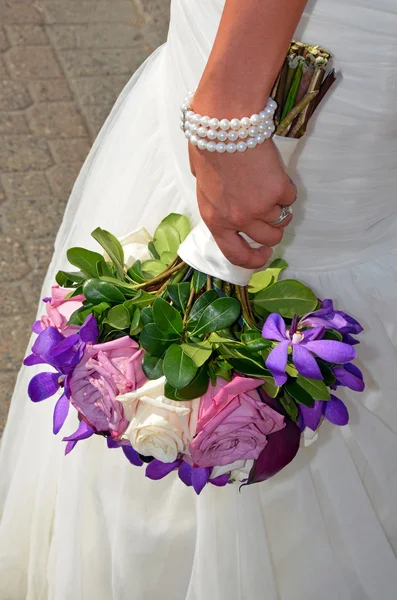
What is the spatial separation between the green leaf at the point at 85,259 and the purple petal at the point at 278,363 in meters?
0.30

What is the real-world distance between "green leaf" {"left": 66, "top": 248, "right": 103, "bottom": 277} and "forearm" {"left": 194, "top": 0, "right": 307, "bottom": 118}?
28cm

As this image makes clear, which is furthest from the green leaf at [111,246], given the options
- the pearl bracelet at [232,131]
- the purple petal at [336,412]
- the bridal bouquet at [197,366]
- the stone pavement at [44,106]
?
the stone pavement at [44,106]

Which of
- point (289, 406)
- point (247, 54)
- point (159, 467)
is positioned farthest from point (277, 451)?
point (247, 54)

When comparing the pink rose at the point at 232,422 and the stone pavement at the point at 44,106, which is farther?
the stone pavement at the point at 44,106

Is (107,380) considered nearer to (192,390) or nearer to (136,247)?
(192,390)

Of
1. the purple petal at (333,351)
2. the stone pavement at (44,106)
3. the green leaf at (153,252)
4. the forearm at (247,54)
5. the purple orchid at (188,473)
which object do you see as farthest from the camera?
the stone pavement at (44,106)

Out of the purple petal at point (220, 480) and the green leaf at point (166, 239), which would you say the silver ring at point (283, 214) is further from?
the purple petal at point (220, 480)

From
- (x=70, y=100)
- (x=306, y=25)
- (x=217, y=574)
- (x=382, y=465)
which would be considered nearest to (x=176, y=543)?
(x=217, y=574)

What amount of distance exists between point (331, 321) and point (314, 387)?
91mm

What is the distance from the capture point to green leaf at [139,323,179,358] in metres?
1.02

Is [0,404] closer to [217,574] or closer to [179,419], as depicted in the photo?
[217,574]

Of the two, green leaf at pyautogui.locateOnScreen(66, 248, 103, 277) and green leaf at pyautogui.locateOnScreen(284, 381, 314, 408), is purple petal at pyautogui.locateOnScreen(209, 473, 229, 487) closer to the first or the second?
green leaf at pyautogui.locateOnScreen(284, 381, 314, 408)

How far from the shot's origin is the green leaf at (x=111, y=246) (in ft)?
3.67

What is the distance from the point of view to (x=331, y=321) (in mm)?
1053
